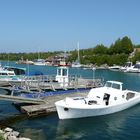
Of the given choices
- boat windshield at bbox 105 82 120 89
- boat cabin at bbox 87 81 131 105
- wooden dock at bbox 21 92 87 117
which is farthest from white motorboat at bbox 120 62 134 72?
wooden dock at bbox 21 92 87 117

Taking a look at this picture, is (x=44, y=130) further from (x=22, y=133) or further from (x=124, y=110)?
(x=124, y=110)

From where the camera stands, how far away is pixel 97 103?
37969mm

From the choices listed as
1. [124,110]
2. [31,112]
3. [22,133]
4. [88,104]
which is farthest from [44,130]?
[124,110]

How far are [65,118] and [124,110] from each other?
9.99 m

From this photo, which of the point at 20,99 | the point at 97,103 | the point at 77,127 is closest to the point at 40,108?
the point at 20,99

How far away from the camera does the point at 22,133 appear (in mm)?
30453

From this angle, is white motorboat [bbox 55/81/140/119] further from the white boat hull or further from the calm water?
the calm water

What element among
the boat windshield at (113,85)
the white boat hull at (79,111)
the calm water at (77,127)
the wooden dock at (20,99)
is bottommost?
the calm water at (77,127)

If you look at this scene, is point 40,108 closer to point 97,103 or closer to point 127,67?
point 97,103

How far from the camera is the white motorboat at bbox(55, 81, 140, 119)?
34781mm

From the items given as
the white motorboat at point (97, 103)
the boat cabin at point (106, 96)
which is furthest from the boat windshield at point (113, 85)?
the boat cabin at point (106, 96)

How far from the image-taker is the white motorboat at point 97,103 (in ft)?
114

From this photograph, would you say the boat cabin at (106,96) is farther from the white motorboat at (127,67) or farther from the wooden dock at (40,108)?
the white motorboat at (127,67)

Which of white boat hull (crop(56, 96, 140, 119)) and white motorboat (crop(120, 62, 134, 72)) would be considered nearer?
white boat hull (crop(56, 96, 140, 119))
